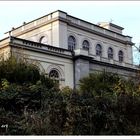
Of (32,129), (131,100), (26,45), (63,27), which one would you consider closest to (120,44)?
(63,27)

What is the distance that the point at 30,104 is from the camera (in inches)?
483

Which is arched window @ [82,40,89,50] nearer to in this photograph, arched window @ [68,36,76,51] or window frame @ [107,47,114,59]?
arched window @ [68,36,76,51]

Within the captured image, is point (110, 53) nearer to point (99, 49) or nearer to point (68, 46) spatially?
point (99, 49)

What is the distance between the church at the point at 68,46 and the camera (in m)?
29.1

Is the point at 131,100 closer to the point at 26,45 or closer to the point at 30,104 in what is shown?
the point at 30,104

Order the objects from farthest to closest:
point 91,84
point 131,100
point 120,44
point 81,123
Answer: point 120,44, point 91,84, point 131,100, point 81,123

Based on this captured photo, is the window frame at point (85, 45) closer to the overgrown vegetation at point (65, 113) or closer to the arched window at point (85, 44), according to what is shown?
the arched window at point (85, 44)

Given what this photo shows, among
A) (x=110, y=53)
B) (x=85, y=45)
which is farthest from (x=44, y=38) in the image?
(x=110, y=53)

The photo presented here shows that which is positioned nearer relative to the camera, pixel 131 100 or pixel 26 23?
pixel 131 100

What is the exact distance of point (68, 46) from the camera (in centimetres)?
3712

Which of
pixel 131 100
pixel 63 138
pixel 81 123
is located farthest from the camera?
pixel 131 100

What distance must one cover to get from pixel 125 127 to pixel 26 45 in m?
19.0

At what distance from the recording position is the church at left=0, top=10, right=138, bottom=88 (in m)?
29.1

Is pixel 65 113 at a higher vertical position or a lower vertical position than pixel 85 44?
lower
